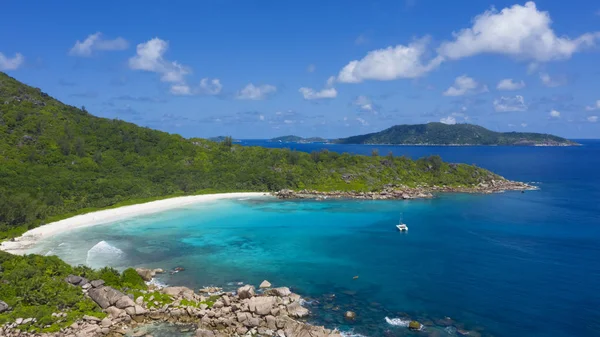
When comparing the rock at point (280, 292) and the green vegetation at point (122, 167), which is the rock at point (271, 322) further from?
the green vegetation at point (122, 167)

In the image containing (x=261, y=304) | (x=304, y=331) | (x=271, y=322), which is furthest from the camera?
(x=261, y=304)

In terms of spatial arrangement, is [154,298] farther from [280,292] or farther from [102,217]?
[102,217]

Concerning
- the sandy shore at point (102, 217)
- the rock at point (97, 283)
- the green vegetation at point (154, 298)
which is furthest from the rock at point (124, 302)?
the sandy shore at point (102, 217)

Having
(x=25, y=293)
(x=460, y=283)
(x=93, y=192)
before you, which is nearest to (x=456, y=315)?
(x=460, y=283)

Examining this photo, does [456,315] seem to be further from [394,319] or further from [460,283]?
[460,283]

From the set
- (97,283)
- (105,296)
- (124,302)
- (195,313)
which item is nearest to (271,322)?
(195,313)

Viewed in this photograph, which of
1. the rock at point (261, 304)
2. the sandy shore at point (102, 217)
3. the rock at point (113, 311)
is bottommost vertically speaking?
the rock at point (113, 311)

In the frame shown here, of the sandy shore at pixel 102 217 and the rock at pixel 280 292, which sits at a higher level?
the sandy shore at pixel 102 217
